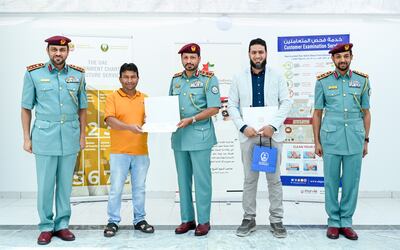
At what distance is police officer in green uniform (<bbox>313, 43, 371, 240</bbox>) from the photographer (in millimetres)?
3188

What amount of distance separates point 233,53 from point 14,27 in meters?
2.52

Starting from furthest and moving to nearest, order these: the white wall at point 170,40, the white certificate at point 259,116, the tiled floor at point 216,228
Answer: the white wall at point 170,40 → the white certificate at point 259,116 → the tiled floor at point 216,228

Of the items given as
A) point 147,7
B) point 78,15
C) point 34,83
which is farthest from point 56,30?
point 34,83

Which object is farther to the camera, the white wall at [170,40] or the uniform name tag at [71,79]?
the white wall at [170,40]

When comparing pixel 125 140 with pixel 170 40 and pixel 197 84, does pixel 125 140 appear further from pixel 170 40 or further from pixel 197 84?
pixel 170 40

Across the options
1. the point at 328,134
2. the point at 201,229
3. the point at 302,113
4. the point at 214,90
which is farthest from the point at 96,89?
the point at 328,134

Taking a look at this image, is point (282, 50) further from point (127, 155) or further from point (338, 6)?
point (127, 155)

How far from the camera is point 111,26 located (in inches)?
181

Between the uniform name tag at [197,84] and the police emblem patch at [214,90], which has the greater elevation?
the uniform name tag at [197,84]

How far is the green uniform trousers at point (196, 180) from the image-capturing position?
327 centimetres

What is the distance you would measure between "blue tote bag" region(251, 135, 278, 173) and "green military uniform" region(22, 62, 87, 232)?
57.8 inches

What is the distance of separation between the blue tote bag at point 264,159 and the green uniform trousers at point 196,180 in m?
0.40

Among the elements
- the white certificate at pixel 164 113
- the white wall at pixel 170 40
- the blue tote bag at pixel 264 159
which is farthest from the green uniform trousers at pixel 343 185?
the white wall at pixel 170 40

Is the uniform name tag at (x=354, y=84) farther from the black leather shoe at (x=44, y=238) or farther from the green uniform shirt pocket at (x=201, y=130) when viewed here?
the black leather shoe at (x=44, y=238)
